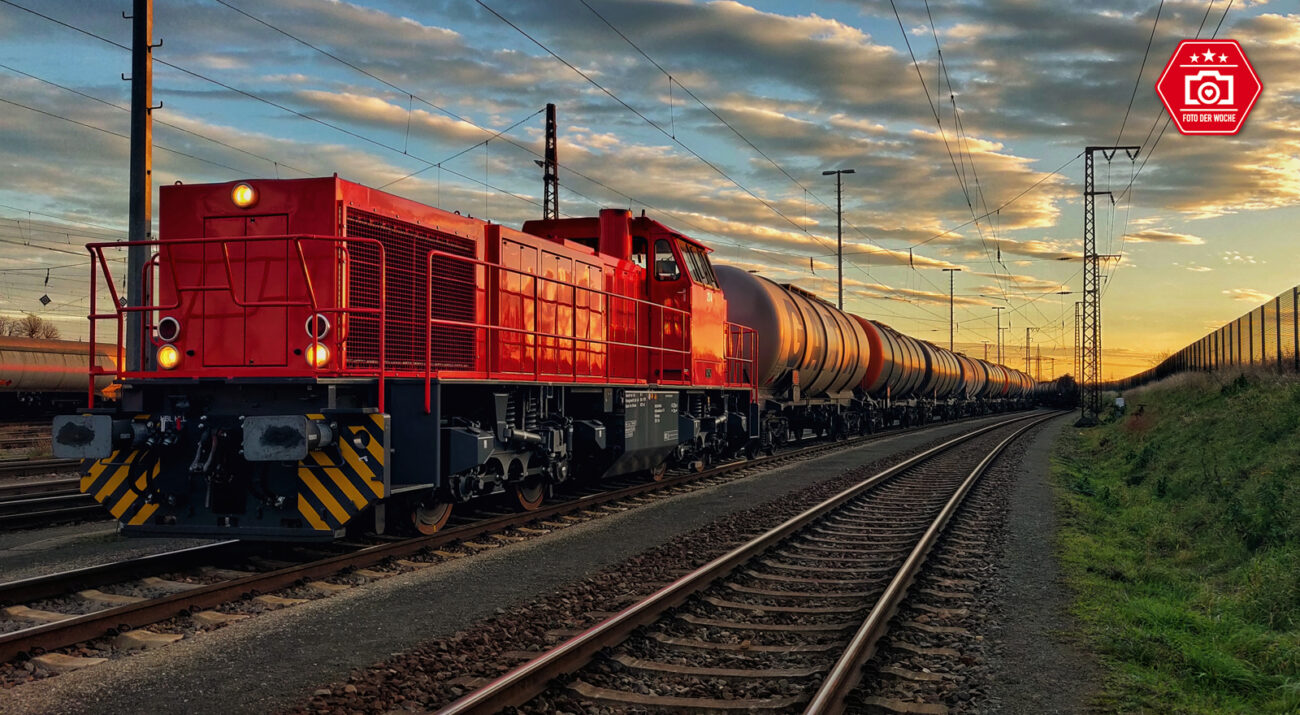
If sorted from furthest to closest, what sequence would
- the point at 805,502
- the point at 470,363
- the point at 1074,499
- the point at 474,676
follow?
the point at 1074,499, the point at 805,502, the point at 470,363, the point at 474,676

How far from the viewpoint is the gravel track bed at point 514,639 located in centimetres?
464

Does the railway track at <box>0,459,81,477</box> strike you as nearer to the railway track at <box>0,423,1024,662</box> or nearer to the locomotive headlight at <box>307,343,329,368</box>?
the railway track at <box>0,423,1024,662</box>

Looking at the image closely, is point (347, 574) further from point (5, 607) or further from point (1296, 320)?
point (1296, 320)

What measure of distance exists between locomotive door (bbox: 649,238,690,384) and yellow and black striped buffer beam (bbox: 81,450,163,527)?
25.0 feet

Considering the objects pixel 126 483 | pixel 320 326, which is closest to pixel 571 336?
pixel 320 326

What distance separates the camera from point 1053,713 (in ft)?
15.1

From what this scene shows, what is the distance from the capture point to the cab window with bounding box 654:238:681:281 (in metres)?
14.1

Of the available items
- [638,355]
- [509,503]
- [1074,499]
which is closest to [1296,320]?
[1074,499]

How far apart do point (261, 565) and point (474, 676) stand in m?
3.67

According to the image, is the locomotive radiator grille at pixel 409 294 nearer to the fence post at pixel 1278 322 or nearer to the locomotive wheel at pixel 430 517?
the locomotive wheel at pixel 430 517

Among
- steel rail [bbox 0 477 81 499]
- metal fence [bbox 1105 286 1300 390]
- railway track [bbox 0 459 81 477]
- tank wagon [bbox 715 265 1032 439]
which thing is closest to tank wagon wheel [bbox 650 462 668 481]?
tank wagon [bbox 715 265 1032 439]

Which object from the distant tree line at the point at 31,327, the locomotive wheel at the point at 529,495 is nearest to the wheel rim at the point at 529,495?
the locomotive wheel at the point at 529,495

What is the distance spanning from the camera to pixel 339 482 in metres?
7.48

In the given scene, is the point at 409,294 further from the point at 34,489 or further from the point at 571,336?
the point at 34,489
